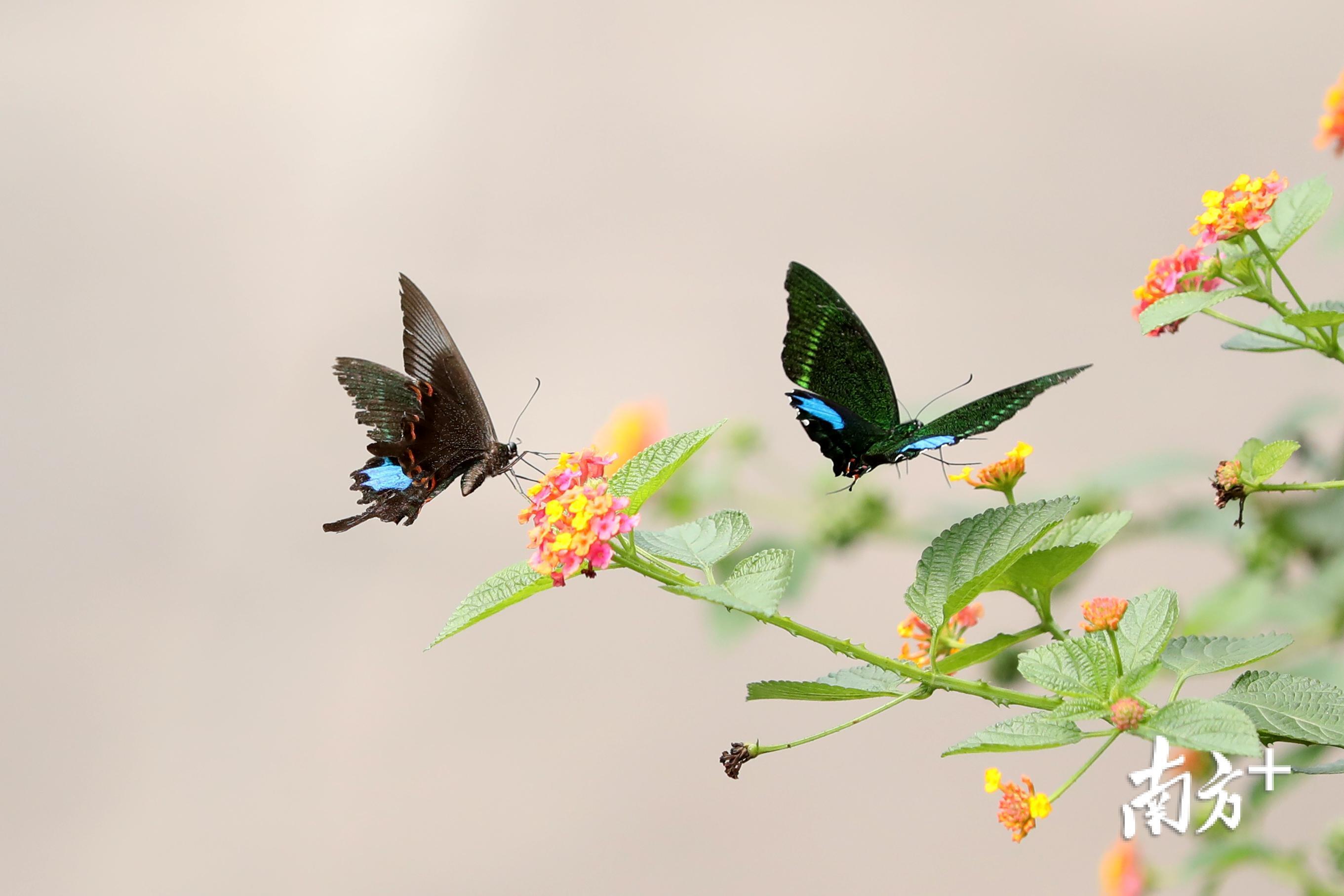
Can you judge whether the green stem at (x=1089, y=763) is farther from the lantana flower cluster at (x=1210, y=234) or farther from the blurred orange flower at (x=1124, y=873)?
the blurred orange flower at (x=1124, y=873)

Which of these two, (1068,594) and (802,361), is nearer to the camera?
(802,361)

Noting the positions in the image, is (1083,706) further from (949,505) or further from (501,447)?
(949,505)

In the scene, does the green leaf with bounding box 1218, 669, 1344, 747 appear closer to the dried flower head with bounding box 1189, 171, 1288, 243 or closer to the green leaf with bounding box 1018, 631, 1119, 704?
the green leaf with bounding box 1018, 631, 1119, 704

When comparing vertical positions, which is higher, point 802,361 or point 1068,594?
point 802,361

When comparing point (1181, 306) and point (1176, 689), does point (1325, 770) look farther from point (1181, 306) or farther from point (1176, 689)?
point (1181, 306)

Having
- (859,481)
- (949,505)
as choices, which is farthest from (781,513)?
(949,505)

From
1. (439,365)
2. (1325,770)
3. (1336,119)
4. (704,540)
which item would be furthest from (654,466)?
(1336,119)
